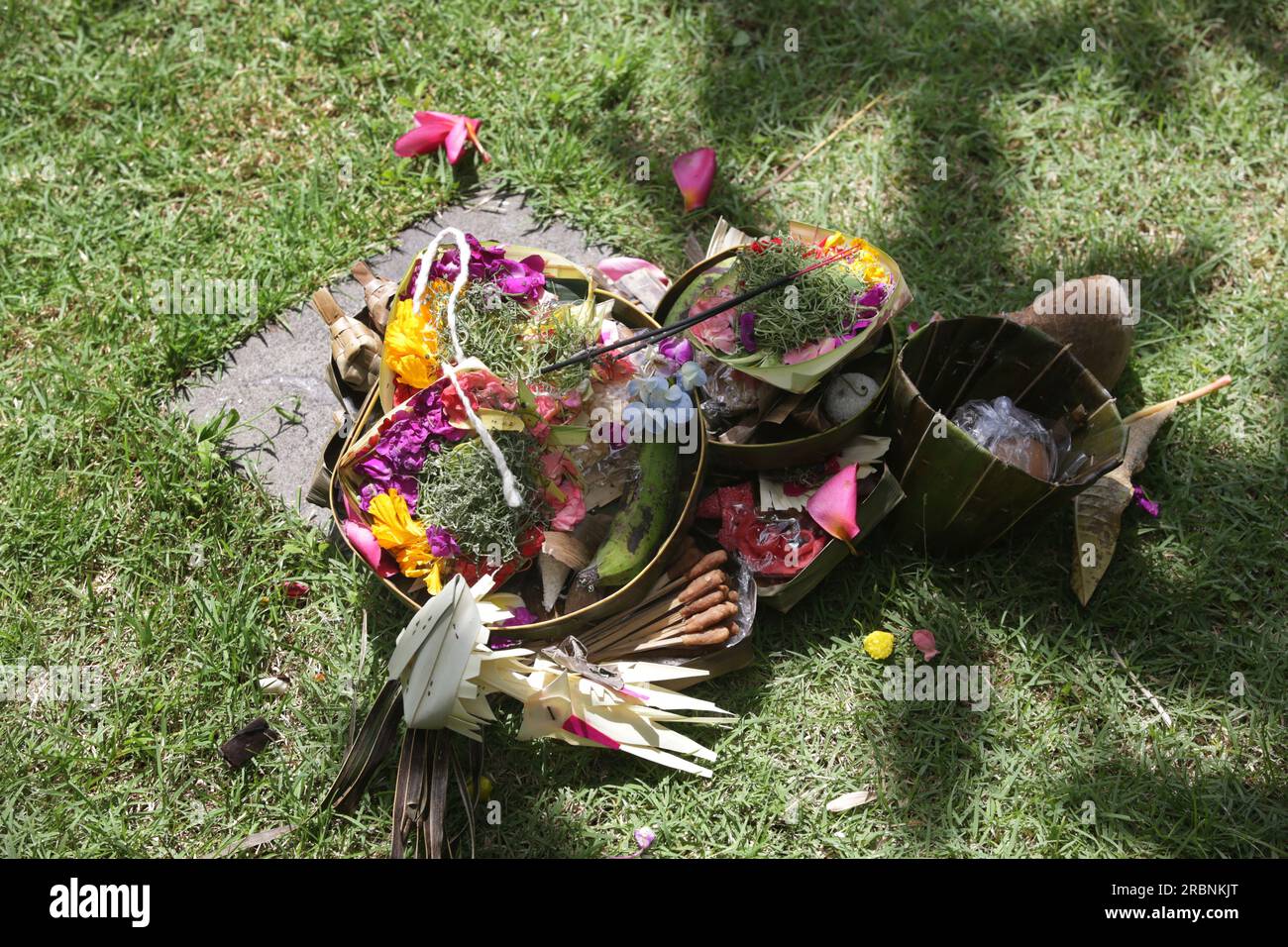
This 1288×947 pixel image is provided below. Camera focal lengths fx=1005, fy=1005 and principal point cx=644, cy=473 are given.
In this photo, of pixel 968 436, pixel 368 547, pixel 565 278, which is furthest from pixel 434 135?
pixel 968 436

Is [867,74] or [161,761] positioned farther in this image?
[867,74]

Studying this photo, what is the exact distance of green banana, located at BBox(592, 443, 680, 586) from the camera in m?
2.60

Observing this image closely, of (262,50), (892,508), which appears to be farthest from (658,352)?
(262,50)

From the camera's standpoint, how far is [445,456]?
8.29ft

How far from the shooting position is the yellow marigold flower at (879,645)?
2750 millimetres

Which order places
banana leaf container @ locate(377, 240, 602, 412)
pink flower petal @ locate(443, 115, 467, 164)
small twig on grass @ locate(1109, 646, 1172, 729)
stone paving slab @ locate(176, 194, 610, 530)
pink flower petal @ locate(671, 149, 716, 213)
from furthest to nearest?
pink flower petal @ locate(443, 115, 467, 164), pink flower petal @ locate(671, 149, 716, 213), stone paving slab @ locate(176, 194, 610, 530), banana leaf container @ locate(377, 240, 602, 412), small twig on grass @ locate(1109, 646, 1172, 729)

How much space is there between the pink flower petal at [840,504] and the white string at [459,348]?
0.81 meters

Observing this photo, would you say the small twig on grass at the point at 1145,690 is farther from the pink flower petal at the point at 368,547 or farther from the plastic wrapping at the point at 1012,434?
the pink flower petal at the point at 368,547

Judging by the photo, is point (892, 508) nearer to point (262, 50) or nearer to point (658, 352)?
point (658, 352)

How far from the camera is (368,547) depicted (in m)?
2.57

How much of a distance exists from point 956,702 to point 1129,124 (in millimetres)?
2234

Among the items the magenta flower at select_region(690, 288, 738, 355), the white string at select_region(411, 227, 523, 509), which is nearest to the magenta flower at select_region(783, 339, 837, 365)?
the magenta flower at select_region(690, 288, 738, 355)

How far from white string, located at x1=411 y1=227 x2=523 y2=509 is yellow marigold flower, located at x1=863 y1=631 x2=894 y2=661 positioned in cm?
106

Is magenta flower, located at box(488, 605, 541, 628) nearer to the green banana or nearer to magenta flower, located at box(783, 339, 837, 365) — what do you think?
the green banana
